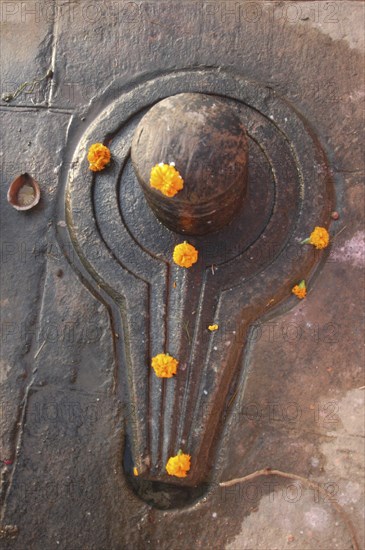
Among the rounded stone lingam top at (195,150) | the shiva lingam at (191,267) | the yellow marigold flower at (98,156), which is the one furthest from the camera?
the yellow marigold flower at (98,156)

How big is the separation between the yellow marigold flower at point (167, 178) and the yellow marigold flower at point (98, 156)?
0.83m

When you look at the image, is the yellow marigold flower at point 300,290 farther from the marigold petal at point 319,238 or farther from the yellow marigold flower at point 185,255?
the yellow marigold flower at point 185,255

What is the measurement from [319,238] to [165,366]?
45.2 inches

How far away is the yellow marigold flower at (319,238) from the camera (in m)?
3.06

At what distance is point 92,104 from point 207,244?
3.96ft

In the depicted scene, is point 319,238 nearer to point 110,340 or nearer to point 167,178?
point 167,178

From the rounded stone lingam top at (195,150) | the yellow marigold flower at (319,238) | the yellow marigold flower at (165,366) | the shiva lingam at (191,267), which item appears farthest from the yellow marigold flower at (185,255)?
the yellow marigold flower at (319,238)

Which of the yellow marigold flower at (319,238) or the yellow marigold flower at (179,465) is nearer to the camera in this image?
the yellow marigold flower at (179,465)

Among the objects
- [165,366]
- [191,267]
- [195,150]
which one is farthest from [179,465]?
[195,150]

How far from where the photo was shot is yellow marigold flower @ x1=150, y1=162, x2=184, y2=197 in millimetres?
2430

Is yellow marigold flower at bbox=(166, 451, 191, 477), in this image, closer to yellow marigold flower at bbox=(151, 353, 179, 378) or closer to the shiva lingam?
the shiva lingam

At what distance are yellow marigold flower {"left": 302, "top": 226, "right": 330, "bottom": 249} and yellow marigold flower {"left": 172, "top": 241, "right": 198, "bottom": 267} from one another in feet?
2.23

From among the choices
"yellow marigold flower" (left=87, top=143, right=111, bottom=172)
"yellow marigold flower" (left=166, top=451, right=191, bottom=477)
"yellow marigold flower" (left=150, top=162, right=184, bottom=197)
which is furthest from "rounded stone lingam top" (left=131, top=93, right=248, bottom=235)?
"yellow marigold flower" (left=166, top=451, right=191, bottom=477)

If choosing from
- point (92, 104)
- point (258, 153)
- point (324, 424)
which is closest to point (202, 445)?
point (324, 424)
